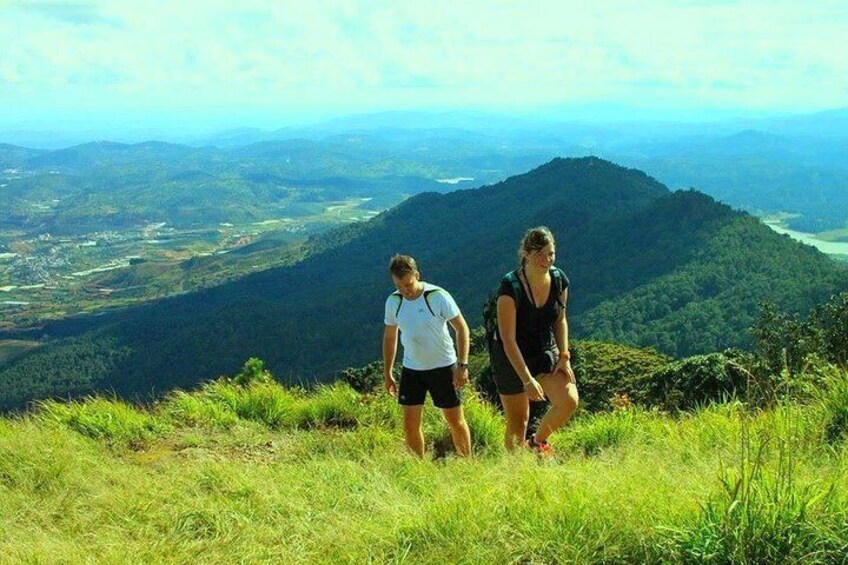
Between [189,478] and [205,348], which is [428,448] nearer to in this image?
[189,478]

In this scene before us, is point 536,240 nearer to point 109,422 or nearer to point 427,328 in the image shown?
point 427,328

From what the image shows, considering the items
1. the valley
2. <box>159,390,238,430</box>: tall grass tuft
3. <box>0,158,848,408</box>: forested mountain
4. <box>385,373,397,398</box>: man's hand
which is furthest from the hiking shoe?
the valley

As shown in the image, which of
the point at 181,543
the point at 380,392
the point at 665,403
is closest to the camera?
the point at 181,543

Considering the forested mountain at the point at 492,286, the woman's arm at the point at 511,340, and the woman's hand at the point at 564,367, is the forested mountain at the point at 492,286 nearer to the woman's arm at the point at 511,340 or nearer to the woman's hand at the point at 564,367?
the woman's hand at the point at 564,367

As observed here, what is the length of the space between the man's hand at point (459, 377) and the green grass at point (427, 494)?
0.56 meters

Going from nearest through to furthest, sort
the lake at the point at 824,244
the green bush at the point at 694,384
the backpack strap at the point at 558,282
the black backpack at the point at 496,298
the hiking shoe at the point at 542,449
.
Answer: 1. the hiking shoe at the point at 542,449
2. the black backpack at the point at 496,298
3. the backpack strap at the point at 558,282
4. the green bush at the point at 694,384
5. the lake at the point at 824,244

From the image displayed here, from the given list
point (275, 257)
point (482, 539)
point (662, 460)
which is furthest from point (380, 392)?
point (275, 257)

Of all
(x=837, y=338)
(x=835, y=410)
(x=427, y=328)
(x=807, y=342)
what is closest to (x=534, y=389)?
(x=427, y=328)

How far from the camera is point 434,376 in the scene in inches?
208

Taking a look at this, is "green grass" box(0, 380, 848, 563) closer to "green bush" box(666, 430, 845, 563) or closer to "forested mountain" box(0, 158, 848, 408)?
"green bush" box(666, 430, 845, 563)

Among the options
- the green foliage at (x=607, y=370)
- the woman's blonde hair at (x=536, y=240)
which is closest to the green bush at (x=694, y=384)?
the green foliage at (x=607, y=370)

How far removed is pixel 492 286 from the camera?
83.8 meters

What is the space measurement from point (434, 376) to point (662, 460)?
186 cm

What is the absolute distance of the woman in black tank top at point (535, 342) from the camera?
15.3ft
